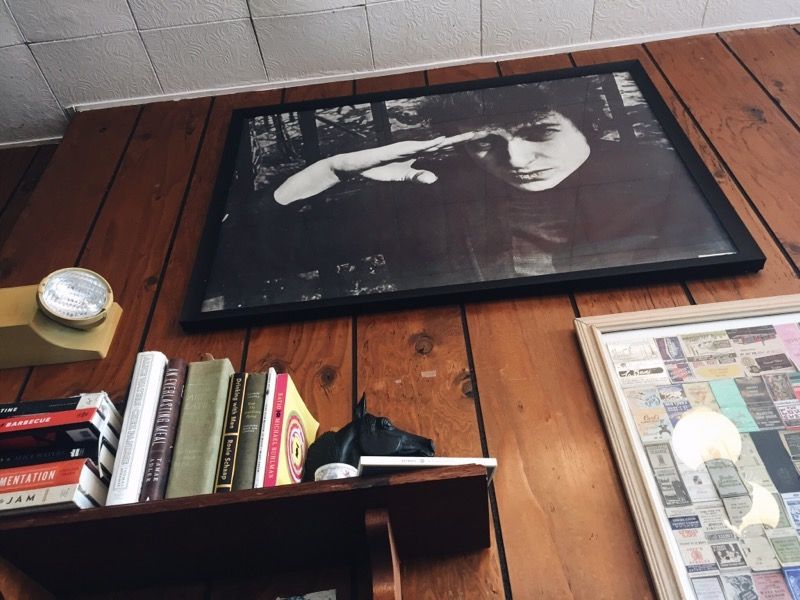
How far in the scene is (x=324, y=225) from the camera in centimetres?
130

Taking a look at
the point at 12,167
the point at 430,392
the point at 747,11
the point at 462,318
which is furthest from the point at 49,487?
the point at 747,11

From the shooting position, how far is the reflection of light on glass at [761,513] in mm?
888

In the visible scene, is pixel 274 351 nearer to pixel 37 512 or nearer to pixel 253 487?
pixel 253 487

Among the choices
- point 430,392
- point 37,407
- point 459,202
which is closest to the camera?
point 37,407

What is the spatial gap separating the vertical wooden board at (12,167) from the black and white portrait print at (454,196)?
55 centimetres

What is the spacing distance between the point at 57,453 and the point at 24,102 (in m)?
1.13

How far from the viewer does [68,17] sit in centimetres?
159

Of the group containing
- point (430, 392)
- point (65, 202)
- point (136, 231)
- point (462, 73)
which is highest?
point (462, 73)

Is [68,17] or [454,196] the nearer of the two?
[454,196]

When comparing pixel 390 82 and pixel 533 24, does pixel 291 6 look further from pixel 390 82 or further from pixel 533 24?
pixel 533 24

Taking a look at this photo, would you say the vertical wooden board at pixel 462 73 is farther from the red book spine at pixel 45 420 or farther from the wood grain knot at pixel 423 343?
the red book spine at pixel 45 420

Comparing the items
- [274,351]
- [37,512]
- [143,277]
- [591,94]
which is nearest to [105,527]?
[37,512]

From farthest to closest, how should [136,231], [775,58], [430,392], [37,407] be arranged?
[775,58], [136,231], [430,392], [37,407]

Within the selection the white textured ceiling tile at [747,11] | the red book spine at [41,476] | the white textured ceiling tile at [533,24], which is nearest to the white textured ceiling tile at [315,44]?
the white textured ceiling tile at [533,24]
